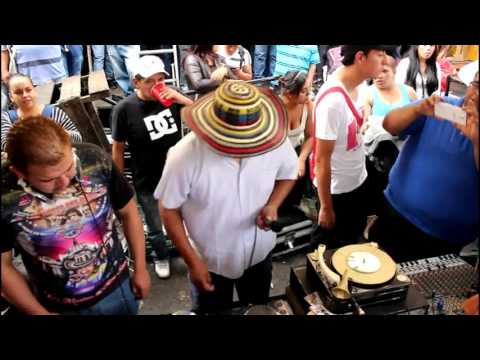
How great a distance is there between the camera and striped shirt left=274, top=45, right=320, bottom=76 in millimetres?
1028

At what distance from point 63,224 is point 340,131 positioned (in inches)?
32.2

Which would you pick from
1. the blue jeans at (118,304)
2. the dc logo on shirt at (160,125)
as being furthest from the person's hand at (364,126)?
the blue jeans at (118,304)

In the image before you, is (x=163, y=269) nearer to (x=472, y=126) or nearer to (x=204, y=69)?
(x=204, y=69)

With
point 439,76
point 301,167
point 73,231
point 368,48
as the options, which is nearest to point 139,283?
point 73,231

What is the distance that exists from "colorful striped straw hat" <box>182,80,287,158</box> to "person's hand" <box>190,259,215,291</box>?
0.41 metres

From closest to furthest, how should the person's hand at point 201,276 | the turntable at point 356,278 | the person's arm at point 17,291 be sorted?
the person's arm at point 17,291 → the turntable at point 356,278 → the person's hand at point 201,276

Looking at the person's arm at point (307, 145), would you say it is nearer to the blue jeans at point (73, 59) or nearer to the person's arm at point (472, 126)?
the person's arm at point (472, 126)

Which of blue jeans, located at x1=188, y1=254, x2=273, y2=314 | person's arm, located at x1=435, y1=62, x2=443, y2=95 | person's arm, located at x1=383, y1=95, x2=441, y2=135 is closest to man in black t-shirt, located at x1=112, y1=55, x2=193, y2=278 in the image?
blue jeans, located at x1=188, y1=254, x2=273, y2=314

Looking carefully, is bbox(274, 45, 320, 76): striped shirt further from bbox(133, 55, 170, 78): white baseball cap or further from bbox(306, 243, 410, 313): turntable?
bbox(306, 243, 410, 313): turntable

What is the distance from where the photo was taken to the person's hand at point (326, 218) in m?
1.26

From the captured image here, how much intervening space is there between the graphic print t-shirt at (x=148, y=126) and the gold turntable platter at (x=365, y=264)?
62 cm
